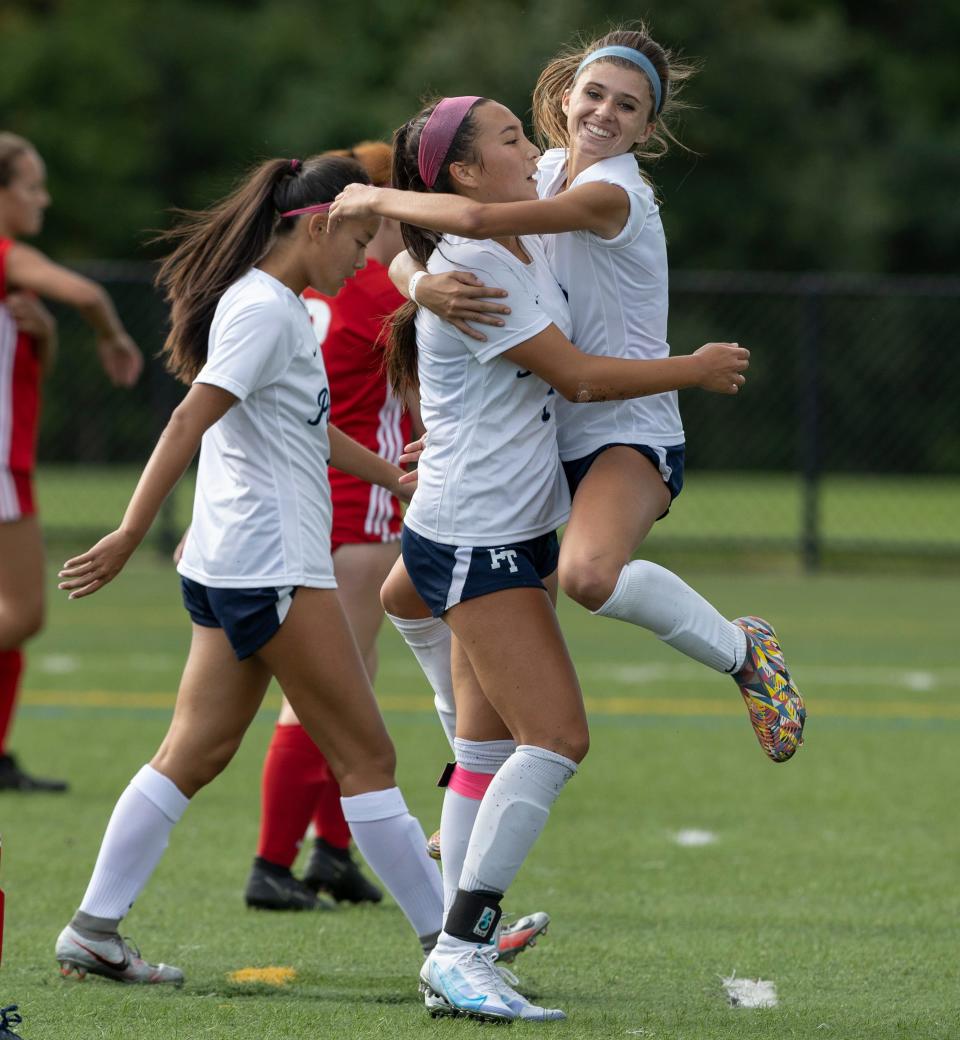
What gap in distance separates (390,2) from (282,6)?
5.09 meters

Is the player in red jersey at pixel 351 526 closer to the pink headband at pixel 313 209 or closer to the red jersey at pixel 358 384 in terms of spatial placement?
the red jersey at pixel 358 384

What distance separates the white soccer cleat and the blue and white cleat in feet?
2.23

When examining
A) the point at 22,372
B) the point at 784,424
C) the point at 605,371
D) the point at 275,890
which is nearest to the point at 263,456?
the point at 605,371

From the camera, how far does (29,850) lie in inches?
216

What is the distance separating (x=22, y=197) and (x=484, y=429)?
12.8ft

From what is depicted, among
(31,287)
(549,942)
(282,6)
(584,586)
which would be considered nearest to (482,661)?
(584,586)

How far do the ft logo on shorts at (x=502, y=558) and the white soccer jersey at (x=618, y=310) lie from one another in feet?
1.08

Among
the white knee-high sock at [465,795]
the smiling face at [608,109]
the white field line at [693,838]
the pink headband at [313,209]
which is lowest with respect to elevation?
the white field line at [693,838]

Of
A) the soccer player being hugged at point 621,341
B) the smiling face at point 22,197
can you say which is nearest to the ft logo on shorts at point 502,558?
the soccer player being hugged at point 621,341

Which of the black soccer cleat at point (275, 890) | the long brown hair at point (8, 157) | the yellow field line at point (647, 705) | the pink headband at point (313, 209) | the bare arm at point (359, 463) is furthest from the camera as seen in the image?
the yellow field line at point (647, 705)

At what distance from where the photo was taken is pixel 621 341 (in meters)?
3.77

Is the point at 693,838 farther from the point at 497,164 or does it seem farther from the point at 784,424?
the point at 784,424

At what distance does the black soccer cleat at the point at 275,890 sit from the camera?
15.9 ft

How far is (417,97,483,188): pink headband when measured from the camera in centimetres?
357
